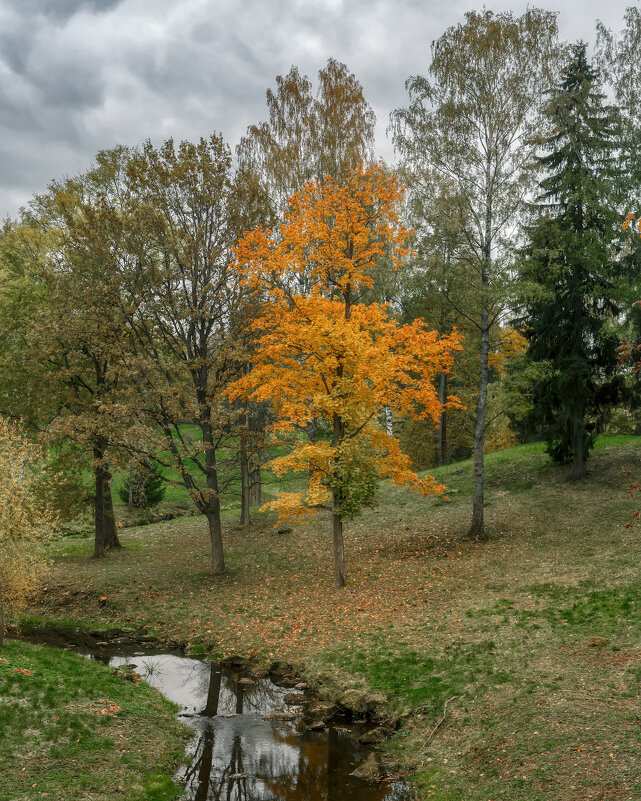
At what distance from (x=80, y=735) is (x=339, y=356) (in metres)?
11.9

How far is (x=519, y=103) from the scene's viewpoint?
21766 mm

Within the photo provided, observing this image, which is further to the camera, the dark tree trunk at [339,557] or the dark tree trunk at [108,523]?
the dark tree trunk at [108,523]

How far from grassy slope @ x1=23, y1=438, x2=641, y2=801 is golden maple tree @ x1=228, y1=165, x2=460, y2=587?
9.88 ft

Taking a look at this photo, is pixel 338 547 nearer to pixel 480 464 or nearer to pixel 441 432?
pixel 480 464

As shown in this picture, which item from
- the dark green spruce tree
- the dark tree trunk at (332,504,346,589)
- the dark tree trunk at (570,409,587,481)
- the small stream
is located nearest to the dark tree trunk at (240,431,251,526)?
the dark tree trunk at (332,504,346,589)

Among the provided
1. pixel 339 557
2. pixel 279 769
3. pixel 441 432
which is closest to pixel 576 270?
pixel 441 432

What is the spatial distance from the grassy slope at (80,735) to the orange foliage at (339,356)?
7081 millimetres

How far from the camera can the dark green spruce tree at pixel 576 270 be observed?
23.4 metres

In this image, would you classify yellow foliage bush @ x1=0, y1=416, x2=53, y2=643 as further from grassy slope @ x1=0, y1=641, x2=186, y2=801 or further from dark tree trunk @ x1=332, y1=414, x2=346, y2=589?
dark tree trunk @ x1=332, y1=414, x2=346, y2=589

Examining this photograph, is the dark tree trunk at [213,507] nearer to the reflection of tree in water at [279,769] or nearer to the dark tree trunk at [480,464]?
the dark tree trunk at [480,464]

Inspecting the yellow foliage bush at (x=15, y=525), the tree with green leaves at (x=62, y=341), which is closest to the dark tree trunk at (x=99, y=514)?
the tree with green leaves at (x=62, y=341)

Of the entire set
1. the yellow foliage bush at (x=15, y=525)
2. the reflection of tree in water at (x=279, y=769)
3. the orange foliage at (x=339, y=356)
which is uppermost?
the orange foliage at (x=339, y=356)

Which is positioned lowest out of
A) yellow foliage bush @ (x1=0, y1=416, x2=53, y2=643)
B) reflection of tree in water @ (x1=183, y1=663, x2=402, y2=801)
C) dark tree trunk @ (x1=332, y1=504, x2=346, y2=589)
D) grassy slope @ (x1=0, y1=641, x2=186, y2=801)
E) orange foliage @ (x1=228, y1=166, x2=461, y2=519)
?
reflection of tree in water @ (x1=183, y1=663, x2=402, y2=801)

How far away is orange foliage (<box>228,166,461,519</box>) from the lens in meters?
18.1
